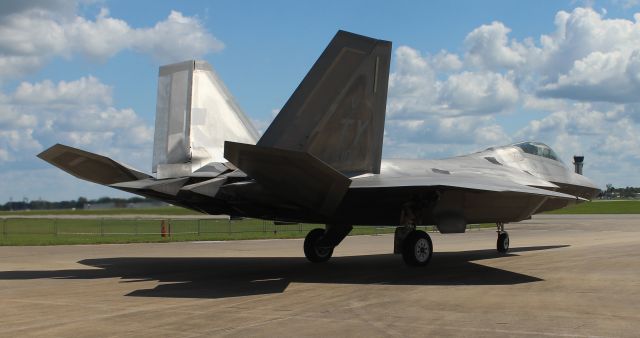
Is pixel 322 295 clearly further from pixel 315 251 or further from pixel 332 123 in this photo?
pixel 315 251

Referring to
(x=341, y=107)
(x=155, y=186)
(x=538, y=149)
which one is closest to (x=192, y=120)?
(x=155, y=186)

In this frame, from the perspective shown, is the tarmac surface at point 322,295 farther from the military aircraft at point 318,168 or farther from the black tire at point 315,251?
the military aircraft at point 318,168

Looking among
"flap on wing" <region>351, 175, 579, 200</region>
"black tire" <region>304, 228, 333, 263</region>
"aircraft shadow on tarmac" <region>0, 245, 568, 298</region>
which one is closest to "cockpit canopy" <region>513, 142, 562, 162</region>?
"aircraft shadow on tarmac" <region>0, 245, 568, 298</region>

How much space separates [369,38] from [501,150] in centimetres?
772

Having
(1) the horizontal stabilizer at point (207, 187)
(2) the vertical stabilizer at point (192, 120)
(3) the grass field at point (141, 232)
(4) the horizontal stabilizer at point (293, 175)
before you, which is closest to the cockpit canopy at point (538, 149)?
(2) the vertical stabilizer at point (192, 120)

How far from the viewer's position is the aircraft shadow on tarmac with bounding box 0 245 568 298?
1188cm

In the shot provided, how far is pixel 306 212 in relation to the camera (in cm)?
1368

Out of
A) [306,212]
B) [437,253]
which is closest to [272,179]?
[306,212]

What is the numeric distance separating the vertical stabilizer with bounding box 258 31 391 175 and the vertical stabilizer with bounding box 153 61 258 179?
8.72ft

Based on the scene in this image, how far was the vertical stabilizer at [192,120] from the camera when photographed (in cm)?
1482

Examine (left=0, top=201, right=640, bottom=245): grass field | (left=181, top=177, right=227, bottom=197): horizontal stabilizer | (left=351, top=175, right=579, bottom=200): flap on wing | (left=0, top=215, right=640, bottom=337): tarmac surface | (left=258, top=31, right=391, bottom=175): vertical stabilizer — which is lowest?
(left=0, top=215, right=640, bottom=337): tarmac surface

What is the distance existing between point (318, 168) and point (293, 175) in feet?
1.87

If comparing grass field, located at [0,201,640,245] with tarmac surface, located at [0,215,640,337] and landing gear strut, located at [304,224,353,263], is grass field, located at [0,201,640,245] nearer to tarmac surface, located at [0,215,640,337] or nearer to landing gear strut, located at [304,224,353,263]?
tarmac surface, located at [0,215,640,337]

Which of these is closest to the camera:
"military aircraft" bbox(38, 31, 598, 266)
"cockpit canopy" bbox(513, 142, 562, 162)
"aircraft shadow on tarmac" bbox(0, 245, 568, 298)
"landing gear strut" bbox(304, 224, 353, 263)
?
"aircraft shadow on tarmac" bbox(0, 245, 568, 298)
